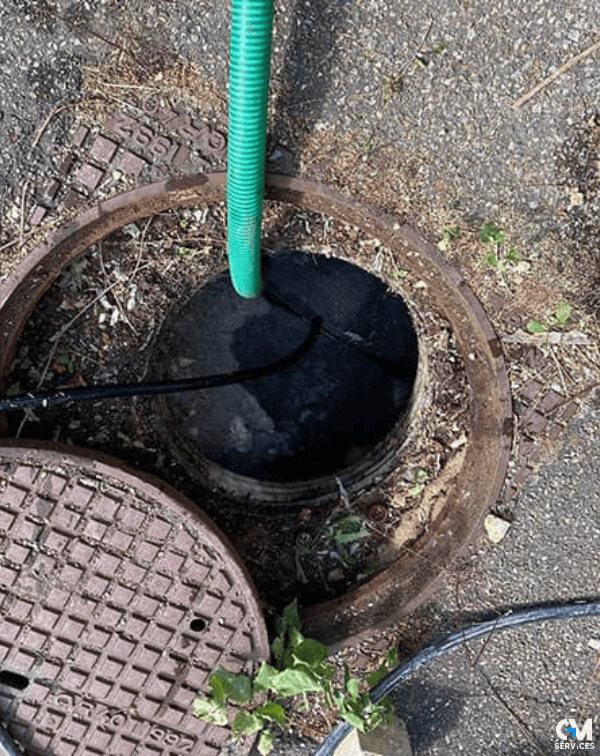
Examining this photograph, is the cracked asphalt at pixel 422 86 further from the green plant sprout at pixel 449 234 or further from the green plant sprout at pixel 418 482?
the green plant sprout at pixel 418 482

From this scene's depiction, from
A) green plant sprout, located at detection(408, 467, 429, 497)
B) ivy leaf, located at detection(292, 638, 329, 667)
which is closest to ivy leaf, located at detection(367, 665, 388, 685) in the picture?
ivy leaf, located at detection(292, 638, 329, 667)

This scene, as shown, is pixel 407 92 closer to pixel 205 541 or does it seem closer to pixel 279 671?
pixel 205 541

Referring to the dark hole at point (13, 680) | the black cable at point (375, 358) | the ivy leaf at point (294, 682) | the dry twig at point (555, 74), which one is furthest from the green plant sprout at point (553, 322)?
the dark hole at point (13, 680)

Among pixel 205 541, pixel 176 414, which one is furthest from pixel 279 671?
pixel 176 414

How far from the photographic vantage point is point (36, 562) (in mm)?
2467

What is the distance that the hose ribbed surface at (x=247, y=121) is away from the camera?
196 centimetres

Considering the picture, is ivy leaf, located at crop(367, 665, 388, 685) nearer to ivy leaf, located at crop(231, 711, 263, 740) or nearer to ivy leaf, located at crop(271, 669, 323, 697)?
ivy leaf, located at crop(271, 669, 323, 697)

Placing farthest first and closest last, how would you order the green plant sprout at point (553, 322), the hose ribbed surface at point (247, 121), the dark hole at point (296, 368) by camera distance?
1. the dark hole at point (296, 368)
2. the green plant sprout at point (553, 322)
3. the hose ribbed surface at point (247, 121)

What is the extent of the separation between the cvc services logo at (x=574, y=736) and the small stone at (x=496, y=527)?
838 mm

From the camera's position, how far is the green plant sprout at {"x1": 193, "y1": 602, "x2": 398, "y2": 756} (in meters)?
2.49

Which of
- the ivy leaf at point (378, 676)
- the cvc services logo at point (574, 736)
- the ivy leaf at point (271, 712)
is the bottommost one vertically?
the ivy leaf at point (271, 712)

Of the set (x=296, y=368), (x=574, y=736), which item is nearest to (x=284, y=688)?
(x=574, y=736)

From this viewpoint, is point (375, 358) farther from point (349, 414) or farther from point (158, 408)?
point (158, 408)

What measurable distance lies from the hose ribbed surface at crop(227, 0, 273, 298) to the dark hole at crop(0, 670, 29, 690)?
5.43 ft
